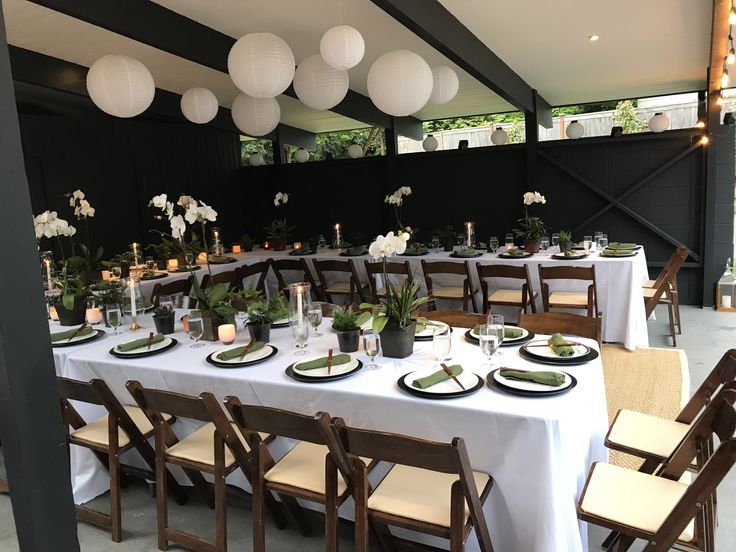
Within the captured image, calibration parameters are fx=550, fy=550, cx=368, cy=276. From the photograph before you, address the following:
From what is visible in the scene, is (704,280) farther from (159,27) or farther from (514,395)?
(159,27)

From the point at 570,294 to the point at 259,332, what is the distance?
11.5 feet

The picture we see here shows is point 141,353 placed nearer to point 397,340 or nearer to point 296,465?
point 296,465

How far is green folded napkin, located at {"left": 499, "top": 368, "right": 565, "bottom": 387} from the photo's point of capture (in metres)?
2.19

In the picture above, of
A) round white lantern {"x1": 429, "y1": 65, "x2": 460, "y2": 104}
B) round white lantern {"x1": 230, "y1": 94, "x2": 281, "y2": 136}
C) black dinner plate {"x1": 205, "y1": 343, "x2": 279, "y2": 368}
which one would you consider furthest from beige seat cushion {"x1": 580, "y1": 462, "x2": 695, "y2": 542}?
round white lantern {"x1": 230, "y1": 94, "x2": 281, "y2": 136}

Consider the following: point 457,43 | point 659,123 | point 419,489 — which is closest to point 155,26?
point 457,43

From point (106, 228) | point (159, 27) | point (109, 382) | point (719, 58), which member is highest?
point (159, 27)

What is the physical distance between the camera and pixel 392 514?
1.99 meters

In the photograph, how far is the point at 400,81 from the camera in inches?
150

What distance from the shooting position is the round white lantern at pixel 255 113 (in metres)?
4.98

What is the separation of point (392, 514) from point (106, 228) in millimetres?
6961

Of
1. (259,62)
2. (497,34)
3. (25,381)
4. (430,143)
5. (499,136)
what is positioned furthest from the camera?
(430,143)

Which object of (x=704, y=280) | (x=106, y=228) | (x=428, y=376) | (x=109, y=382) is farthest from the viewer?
(x=106, y=228)

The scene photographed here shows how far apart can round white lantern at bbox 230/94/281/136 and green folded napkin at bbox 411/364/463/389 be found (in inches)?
136

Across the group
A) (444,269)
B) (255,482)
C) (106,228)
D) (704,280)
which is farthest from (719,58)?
(106,228)
